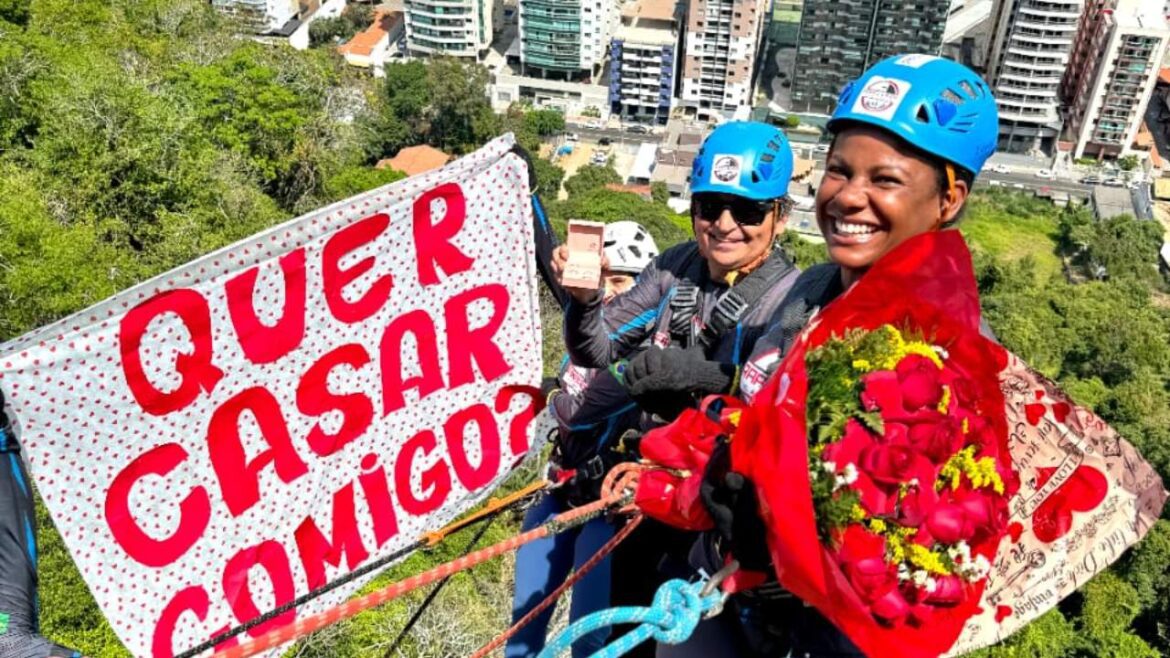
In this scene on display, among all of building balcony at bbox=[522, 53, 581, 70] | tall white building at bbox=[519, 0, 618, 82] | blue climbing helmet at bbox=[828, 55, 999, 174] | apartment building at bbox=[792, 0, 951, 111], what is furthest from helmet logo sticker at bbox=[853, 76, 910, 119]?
building balcony at bbox=[522, 53, 581, 70]

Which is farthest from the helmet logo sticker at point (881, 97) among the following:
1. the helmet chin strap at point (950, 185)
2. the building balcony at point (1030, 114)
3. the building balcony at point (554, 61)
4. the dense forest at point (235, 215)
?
the building balcony at point (1030, 114)

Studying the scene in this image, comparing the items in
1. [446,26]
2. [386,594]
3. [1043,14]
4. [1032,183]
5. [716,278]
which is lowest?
[1032,183]

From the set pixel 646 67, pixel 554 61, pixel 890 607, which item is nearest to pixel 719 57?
pixel 646 67

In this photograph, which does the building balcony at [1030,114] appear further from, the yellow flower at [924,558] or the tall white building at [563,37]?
the yellow flower at [924,558]

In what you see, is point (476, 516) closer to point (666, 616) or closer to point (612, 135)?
point (666, 616)

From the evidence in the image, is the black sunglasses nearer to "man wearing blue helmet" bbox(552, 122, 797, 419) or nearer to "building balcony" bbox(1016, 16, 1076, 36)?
"man wearing blue helmet" bbox(552, 122, 797, 419)

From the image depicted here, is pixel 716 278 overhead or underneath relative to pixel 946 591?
overhead

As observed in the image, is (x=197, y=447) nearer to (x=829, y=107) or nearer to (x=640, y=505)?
(x=640, y=505)
